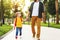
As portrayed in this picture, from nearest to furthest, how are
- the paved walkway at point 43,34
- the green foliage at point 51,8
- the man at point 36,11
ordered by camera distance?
the man at point 36,11 → the paved walkway at point 43,34 → the green foliage at point 51,8

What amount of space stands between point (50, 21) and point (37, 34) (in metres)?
0.73

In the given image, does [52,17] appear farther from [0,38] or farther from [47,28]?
[0,38]

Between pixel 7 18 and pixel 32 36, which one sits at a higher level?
pixel 7 18

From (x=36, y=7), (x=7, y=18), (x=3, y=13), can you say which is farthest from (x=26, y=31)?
(x=36, y=7)

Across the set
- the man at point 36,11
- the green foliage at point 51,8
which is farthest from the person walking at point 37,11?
the green foliage at point 51,8

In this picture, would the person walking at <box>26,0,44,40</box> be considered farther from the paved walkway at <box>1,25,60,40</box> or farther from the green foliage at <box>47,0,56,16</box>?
the green foliage at <box>47,0,56,16</box>

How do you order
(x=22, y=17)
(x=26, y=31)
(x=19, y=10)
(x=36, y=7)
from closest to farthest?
(x=36, y=7), (x=22, y=17), (x=19, y=10), (x=26, y=31)

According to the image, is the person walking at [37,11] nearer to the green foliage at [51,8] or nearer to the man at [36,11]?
the man at [36,11]

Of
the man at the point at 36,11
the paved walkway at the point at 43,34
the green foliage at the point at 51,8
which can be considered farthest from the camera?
the green foliage at the point at 51,8

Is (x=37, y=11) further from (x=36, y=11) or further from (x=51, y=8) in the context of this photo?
(x=51, y=8)

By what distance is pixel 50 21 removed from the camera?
301cm

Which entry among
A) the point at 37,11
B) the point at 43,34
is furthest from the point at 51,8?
the point at 37,11

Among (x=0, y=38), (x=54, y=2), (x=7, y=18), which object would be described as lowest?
(x=0, y=38)

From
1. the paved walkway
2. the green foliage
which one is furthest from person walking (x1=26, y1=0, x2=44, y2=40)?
the green foliage
